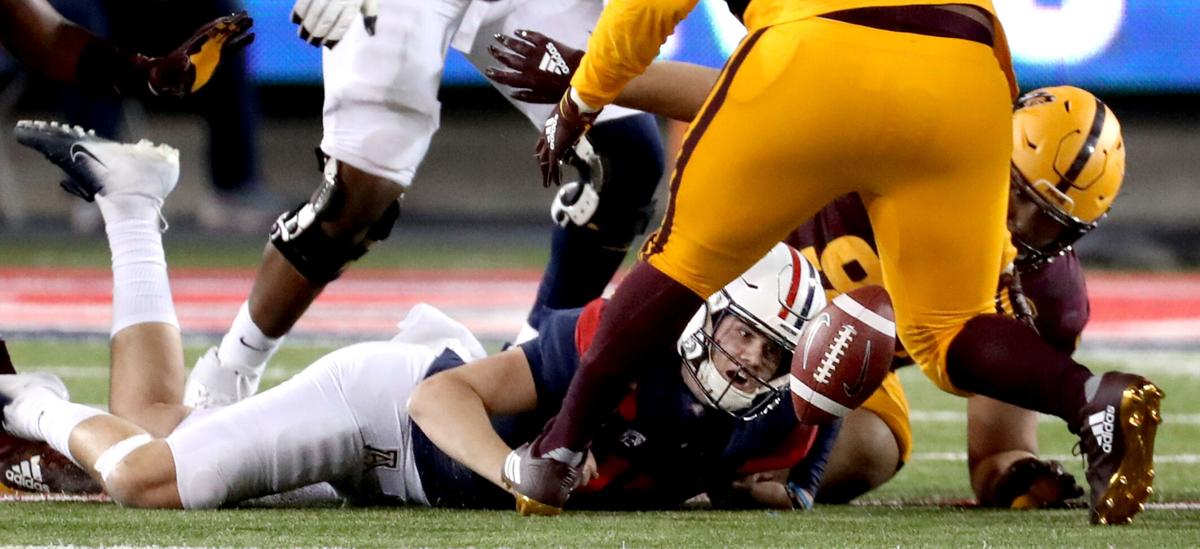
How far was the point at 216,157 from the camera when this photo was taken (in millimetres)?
9656

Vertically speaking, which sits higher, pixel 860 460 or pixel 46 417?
pixel 46 417

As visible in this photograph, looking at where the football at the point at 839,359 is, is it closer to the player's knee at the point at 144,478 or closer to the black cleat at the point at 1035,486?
A: the black cleat at the point at 1035,486

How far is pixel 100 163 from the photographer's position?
13.2ft

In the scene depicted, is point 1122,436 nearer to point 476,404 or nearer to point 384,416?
point 476,404

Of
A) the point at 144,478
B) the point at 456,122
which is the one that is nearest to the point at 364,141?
the point at 144,478

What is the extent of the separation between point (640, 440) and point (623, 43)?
0.67 metres

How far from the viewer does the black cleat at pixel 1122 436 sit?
301cm

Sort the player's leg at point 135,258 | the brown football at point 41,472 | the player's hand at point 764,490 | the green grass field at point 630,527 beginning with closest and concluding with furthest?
1. the green grass field at point 630,527
2. the player's hand at point 764,490
3. the brown football at point 41,472
4. the player's leg at point 135,258

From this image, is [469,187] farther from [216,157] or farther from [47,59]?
[47,59]

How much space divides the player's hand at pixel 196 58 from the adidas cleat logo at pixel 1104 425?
183 centimetres

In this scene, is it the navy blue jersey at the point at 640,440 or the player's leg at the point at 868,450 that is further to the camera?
the player's leg at the point at 868,450

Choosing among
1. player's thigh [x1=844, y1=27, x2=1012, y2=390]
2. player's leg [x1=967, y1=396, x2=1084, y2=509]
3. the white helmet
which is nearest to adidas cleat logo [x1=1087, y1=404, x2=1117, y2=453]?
player's thigh [x1=844, y1=27, x2=1012, y2=390]

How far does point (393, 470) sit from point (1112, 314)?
184 inches

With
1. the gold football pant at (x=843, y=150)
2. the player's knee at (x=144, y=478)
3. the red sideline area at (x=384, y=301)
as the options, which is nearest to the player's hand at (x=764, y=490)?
the gold football pant at (x=843, y=150)
